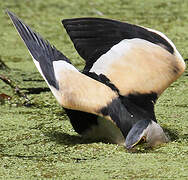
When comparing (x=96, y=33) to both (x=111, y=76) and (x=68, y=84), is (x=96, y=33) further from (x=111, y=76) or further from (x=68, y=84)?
(x=68, y=84)

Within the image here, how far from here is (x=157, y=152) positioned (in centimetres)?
209

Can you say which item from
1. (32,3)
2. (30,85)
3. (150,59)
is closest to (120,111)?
(150,59)

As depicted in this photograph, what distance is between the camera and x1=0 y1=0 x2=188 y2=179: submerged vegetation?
6.29 feet

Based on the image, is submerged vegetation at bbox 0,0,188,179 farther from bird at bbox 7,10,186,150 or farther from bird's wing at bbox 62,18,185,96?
bird's wing at bbox 62,18,185,96

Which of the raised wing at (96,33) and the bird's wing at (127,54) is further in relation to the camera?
the raised wing at (96,33)

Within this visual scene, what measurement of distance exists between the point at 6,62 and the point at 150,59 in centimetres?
155

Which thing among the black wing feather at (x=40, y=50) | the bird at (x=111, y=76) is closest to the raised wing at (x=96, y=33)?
the bird at (x=111, y=76)

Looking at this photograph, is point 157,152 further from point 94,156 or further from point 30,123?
point 30,123

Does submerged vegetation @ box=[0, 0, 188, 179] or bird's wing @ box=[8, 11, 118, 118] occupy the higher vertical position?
bird's wing @ box=[8, 11, 118, 118]

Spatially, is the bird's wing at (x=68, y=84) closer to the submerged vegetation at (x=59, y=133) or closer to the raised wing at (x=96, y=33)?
the submerged vegetation at (x=59, y=133)

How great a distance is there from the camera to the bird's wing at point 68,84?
6.97 ft

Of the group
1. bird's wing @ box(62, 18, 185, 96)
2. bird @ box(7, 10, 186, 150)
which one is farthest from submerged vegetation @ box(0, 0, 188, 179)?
bird's wing @ box(62, 18, 185, 96)

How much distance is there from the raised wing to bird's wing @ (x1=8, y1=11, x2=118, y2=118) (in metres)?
0.26

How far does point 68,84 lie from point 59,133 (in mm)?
304
